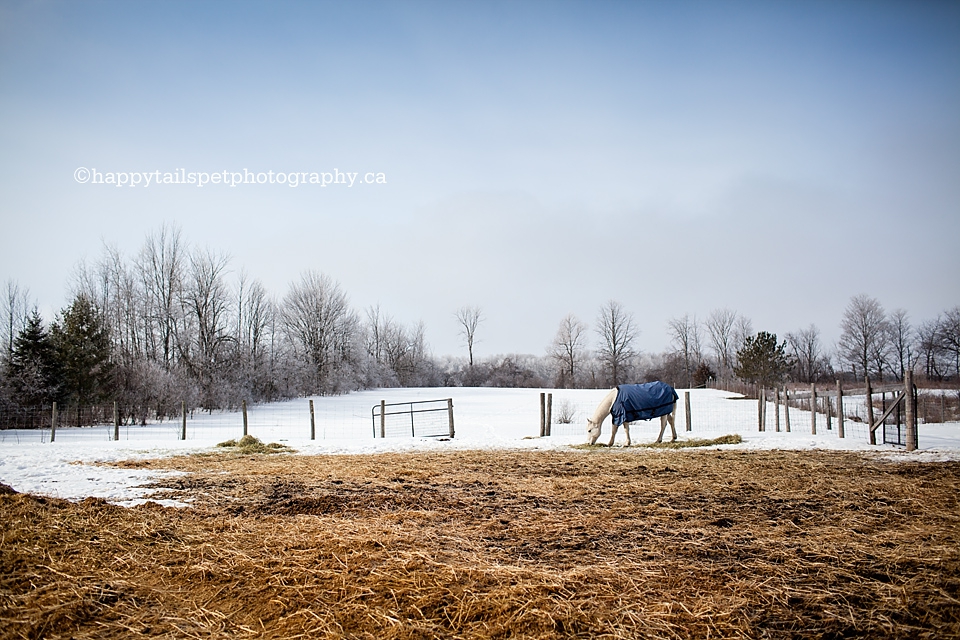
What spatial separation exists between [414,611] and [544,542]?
1.48m

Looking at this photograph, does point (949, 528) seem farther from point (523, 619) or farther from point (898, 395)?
point (898, 395)

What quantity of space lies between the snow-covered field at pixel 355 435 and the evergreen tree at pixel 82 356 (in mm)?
4041

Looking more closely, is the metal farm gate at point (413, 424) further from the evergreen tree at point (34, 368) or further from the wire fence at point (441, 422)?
the evergreen tree at point (34, 368)

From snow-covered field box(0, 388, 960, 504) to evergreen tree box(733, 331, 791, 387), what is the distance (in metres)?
2.16

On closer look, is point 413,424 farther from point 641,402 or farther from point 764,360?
point 764,360

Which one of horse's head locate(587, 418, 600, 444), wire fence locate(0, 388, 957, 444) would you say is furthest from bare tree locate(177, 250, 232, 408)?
horse's head locate(587, 418, 600, 444)

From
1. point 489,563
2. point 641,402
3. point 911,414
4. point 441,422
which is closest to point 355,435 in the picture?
point 441,422

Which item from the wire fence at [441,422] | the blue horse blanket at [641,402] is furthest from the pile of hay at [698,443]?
the wire fence at [441,422]

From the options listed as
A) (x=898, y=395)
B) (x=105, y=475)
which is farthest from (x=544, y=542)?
(x=898, y=395)

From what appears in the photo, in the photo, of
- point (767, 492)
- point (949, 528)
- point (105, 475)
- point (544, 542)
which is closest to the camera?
point (544, 542)

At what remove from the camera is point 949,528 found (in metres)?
4.25

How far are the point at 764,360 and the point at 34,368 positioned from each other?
127ft

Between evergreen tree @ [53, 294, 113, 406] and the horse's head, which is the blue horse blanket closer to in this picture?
the horse's head

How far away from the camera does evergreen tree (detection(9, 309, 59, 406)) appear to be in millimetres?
22562
